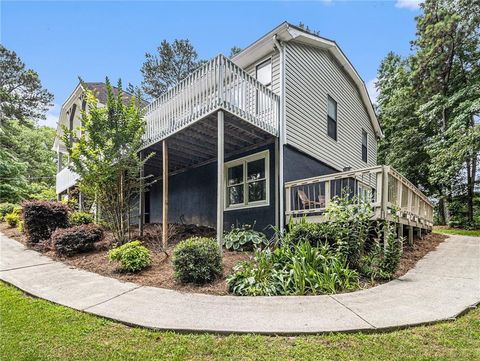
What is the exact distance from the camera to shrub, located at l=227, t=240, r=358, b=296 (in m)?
4.79

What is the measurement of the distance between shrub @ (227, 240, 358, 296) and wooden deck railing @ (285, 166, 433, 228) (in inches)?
55.2

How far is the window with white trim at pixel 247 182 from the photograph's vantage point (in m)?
8.41

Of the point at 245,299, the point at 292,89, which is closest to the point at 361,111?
the point at 292,89

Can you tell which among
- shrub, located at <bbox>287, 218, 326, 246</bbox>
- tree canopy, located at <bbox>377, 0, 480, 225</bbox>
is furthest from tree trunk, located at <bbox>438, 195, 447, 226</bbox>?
shrub, located at <bbox>287, 218, 326, 246</bbox>

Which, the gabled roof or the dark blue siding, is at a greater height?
the gabled roof

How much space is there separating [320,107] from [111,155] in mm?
6483

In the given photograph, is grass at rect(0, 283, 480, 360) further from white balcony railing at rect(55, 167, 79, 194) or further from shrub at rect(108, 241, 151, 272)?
white balcony railing at rect(55, 167, 79, 194)

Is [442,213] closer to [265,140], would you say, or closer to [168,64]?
[265,140]

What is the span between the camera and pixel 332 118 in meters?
10.7

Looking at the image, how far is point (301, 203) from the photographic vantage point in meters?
7.94

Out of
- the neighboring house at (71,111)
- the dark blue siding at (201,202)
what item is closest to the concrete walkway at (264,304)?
the dark blue siding at (201,202)

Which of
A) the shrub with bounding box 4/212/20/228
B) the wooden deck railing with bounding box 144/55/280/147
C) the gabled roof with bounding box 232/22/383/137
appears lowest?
the shrub with bounding box 4/212/20/228

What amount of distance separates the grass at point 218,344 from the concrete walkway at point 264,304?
165 mm

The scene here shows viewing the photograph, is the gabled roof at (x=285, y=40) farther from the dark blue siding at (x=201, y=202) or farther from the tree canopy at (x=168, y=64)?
the tree canopy at (x=168, y=64)
